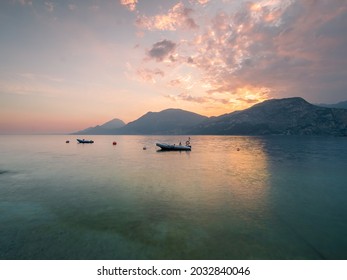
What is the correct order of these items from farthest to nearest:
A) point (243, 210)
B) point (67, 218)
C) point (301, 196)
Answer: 1. point (301, 196)
2. point (243, 210)
3. point (67, 218)

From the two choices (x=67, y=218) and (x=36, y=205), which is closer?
(x=67, y=218)

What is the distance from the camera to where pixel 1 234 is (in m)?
19.0

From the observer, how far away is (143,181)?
4262cm

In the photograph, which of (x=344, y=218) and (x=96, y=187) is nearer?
(x=344, y=218)

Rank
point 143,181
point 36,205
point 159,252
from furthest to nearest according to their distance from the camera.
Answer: point 143,181, point 36,205, point 159,252

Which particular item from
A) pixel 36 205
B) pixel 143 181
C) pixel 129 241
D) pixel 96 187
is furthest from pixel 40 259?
pixel 143 181

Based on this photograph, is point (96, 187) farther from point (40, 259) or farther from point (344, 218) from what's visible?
point (344, 218)

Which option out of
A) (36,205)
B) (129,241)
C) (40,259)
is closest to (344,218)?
(129,241)

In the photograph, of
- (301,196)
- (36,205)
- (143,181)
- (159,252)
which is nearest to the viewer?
(159,252)

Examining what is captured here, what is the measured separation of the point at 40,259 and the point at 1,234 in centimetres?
699

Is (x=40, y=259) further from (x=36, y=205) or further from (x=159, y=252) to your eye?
(x=36, y=205)

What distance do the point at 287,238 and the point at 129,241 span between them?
1378 cm

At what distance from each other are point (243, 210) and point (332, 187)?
23.0m
